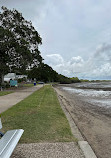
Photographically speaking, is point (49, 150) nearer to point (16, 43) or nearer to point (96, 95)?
point (96, 95)

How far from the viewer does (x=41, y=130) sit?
3.85 meters

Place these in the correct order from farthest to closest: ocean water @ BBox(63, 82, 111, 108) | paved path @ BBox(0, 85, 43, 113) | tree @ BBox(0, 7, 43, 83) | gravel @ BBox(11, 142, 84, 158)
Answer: tree @ BBox(0, 7, 43, 83) → ocean water @ BBox(63, 82, 111, 108) → paved path @ BBox(0, 85, 43, 113) → gravel @ BBox(11, 142, 84, 158)

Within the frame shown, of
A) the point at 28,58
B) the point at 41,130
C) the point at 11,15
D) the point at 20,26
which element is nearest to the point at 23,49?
the point at 28,58

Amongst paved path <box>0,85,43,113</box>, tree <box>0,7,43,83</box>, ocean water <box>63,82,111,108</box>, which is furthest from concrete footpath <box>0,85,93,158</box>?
tree <box>0,7,43,83</box>

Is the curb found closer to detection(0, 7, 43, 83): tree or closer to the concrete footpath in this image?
the concrete footpath

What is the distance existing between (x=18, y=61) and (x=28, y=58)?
7.61ft

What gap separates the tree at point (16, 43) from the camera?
2274 cm

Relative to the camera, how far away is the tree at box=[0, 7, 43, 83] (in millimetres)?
22742

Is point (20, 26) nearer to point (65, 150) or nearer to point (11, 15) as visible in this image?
point (11, 15)

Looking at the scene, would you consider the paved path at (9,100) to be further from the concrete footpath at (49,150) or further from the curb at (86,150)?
the curb at (86,150)

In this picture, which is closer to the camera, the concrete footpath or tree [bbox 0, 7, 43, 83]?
the concrete footpath

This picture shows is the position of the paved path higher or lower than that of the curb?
higher

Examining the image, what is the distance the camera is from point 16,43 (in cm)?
2302

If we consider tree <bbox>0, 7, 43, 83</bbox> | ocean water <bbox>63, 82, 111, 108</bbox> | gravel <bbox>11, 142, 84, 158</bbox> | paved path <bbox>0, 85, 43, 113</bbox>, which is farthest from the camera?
tree <bbox>0, 7, 43, 83</bbox>
